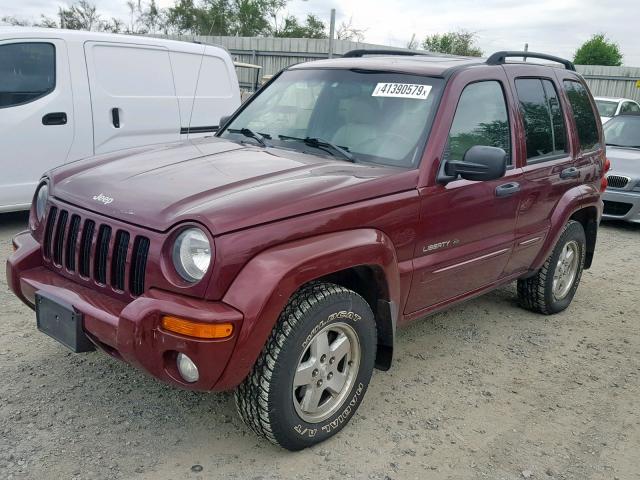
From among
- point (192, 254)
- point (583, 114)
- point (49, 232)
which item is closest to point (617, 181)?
point (583, 114)

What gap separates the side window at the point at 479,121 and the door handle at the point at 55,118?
4364 millimetres

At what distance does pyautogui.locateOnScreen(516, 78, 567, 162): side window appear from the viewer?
4137mm

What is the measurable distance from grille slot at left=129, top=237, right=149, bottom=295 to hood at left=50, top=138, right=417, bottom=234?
0.08 meters

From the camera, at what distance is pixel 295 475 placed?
276 cm

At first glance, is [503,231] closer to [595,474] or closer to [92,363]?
[595,474]

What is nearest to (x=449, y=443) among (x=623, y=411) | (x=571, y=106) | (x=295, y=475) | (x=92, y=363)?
(x=295, y=475)

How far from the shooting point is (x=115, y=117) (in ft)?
22.1

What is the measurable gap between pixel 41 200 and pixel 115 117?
3649 millimetres

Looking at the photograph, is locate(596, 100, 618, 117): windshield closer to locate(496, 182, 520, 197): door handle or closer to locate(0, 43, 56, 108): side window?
locate(496, 182, 520, 197): door handle

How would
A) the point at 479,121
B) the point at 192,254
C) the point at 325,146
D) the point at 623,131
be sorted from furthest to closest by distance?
the point at 623,131 < the point at 479,121 < the point at 325,146 < the point at 192,254

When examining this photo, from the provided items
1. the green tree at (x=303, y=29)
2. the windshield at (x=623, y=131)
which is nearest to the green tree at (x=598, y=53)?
the green tree at (x=303, y=29)

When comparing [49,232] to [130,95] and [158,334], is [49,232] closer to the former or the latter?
[158,334]

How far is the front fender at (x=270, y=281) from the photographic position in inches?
95.9

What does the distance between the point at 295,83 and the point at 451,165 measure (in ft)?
4.33
